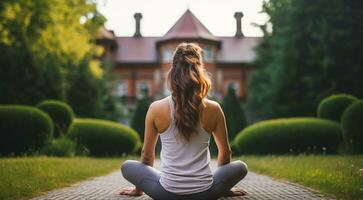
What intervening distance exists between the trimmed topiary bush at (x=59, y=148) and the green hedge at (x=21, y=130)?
0.30m

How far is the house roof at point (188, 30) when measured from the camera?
149 ft

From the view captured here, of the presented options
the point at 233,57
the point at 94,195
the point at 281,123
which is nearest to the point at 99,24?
the point at 281,123

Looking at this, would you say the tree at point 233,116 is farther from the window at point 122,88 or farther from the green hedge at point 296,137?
the window at point 122,88

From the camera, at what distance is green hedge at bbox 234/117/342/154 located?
Answer: 1706 centimetres

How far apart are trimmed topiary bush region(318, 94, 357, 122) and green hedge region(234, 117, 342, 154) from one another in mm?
641

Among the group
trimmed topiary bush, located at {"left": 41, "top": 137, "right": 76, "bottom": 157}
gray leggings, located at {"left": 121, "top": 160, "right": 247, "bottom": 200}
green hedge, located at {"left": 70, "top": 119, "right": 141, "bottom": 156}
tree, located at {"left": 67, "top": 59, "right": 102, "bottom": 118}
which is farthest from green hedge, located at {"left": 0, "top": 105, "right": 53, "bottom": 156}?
tree, located at {"left": 67, "top": 59, "right": 102, "bottom": 118}

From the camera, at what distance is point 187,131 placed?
4.46m

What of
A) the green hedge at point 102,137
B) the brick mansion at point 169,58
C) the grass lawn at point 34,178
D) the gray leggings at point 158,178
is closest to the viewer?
the gray leggings at point 158,178

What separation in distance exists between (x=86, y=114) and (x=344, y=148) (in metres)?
19.9

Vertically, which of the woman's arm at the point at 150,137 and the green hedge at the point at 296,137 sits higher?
the woman's arm at the point at 150,137

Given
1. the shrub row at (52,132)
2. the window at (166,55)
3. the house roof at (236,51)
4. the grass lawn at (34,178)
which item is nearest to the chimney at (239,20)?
the house roof at (236,51)

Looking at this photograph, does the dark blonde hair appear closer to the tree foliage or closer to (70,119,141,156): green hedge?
(70,119,141,156): green hedge

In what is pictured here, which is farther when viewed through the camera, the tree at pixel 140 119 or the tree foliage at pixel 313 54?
the tree at pixel 140 119

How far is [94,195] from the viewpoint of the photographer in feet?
19.7
